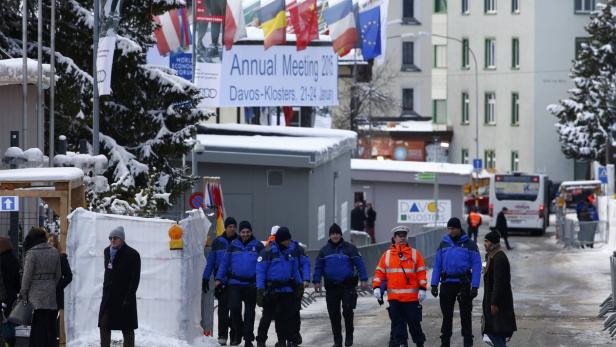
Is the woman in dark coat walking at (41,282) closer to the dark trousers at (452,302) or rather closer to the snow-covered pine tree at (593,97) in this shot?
the dark trousers at (452,302)

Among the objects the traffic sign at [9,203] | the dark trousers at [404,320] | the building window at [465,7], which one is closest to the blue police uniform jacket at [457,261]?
the dark trousers at [404,320]

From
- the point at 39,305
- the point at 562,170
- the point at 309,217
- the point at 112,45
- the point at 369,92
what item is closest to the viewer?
the point at 39,305

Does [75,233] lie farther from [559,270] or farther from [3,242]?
[559,270]

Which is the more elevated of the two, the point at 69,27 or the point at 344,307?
the point at 69,27

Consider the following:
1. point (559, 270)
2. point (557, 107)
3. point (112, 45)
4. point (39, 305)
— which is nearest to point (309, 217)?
point (559, 270)

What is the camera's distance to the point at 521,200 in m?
66.4

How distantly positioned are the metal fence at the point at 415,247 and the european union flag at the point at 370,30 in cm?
497

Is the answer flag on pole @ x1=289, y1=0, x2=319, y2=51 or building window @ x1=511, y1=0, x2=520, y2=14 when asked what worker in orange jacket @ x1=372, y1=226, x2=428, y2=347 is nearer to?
flag on pole @ x1=289, y1=0, x2=319, y2=51

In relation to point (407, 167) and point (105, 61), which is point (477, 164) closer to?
point (407, 167)

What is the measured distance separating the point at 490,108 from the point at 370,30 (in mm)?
50291

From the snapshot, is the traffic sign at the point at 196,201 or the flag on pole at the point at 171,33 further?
the flag on pole at the point at 171,33

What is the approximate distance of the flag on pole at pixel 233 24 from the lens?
35.8 m

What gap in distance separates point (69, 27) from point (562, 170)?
61.5 metres

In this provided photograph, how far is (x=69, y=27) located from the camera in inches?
1169
